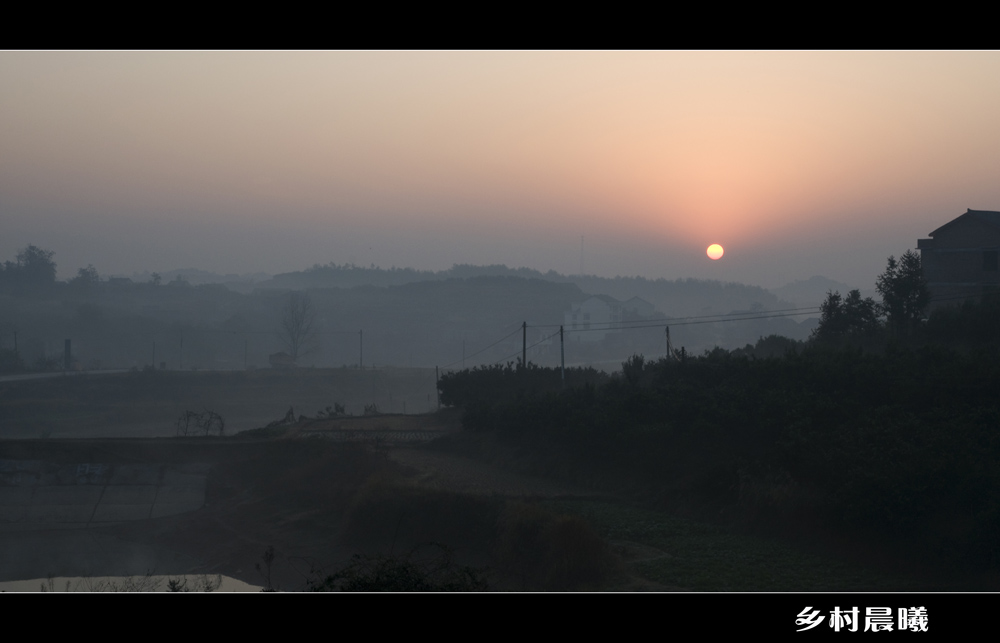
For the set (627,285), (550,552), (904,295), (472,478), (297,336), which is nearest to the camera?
(550,552)

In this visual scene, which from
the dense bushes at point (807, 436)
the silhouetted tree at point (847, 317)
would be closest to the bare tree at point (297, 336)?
the silhouetted tree at point (847, 317)

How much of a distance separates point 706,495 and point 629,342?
78.6 m

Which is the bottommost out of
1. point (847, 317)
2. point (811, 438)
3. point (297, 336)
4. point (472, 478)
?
point (472, 478)

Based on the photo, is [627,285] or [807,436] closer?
[807,436]

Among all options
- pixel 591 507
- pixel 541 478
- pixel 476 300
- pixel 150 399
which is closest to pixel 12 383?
pixel 150 399

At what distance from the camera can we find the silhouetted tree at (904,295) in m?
27.8

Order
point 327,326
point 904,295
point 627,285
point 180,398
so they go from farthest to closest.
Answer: point 627,285 → point 327,326 → point 180,398 → point 904,295

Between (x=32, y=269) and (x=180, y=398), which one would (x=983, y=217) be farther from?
(x=32, y=269)

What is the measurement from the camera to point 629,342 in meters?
93.8

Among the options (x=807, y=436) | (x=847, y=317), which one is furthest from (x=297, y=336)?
(x=807, y=436)

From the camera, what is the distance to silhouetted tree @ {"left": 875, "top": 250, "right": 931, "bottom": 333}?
27.8 metres

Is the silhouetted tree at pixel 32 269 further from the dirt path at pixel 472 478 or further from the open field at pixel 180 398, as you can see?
the dirt path at pixel 472 478

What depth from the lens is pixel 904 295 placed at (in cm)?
2789

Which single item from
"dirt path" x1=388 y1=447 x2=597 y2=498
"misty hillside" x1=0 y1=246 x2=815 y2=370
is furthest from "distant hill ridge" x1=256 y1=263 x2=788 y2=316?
"dirt path" x1=388 y1=447 x2=597 y2=498
